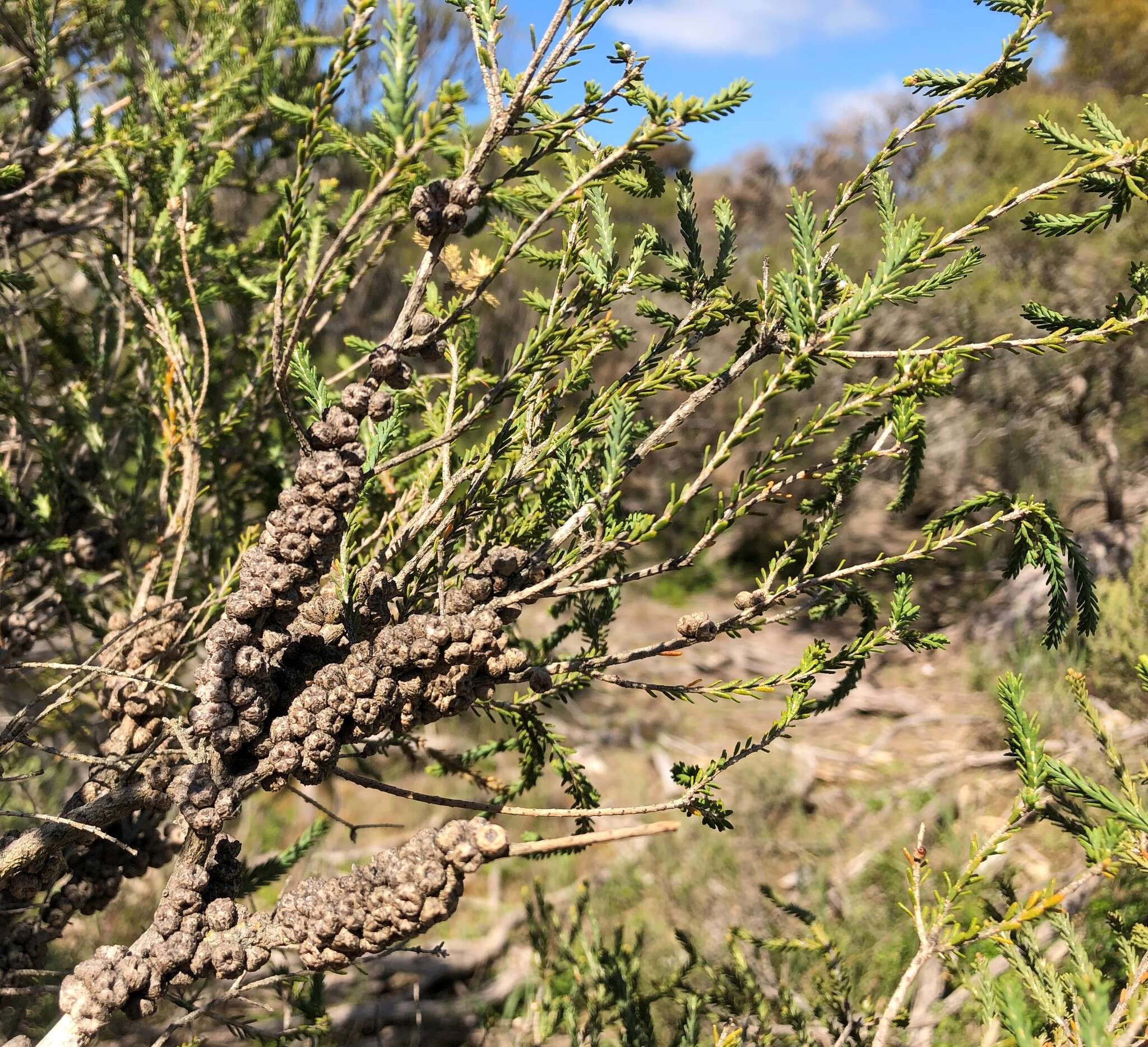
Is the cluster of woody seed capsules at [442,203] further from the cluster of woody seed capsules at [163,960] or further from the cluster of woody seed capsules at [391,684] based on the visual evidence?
the cluster of woody seed capsules at [163,960]

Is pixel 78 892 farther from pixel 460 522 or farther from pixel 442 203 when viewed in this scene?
pixel 442 203

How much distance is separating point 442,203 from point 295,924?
1.00 metres

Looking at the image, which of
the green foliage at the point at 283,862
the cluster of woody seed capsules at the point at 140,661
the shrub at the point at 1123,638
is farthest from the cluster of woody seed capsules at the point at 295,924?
the shrub at the point at 1123,638

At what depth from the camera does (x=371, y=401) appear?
3.70 feet

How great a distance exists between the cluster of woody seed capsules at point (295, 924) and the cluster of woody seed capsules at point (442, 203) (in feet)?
2.63

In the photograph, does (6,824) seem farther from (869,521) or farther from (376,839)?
(869,521)

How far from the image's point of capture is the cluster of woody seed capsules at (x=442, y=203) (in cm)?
110

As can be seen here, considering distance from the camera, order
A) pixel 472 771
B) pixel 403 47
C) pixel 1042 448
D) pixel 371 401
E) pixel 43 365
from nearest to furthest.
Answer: pixel 403 47, pixel 371 401, pixel 472 771, pixel 43 365, pixel 1042 448

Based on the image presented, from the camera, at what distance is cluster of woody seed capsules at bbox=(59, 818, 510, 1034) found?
3.37ft

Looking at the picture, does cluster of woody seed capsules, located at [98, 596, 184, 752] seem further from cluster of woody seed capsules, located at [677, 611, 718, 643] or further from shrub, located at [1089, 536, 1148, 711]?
shrub, located at [1089, 536, 1148, 711]

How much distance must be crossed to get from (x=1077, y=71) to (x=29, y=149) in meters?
11.6

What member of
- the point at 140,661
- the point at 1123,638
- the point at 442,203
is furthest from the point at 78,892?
the point at 1123,638

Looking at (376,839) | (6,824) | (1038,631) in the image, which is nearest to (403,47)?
(6,824)

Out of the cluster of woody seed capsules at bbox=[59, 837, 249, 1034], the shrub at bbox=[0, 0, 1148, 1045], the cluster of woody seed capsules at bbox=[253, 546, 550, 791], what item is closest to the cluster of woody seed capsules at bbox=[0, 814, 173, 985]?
the shrub at bbox=[0, 0, 1148, 1045]
